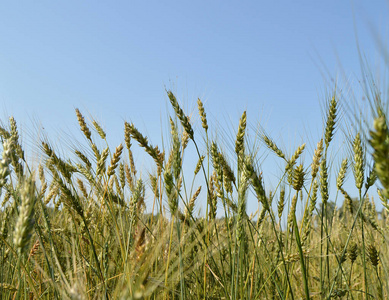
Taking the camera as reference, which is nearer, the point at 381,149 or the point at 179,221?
the point at 381,149

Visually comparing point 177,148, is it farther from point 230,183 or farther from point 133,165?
point 133,165

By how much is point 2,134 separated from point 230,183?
1.39 m

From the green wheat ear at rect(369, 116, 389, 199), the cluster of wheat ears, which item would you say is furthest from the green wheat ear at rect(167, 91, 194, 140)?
the green wheat ear at rect(369, 116, 389, 199)

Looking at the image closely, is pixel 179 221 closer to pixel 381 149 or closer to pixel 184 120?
pixel 184 120

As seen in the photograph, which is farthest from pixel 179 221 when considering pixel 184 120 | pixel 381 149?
pixel 381 149

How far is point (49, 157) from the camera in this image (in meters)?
2.15

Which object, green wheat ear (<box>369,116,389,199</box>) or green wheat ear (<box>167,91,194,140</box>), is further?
green wheat ear (<box>167,91,194,140</box>)

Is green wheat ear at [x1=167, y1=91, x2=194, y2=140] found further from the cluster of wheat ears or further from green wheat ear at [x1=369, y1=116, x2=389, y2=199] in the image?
green wheat ear at [x1=369, y1=116, x2=389, y2=199]

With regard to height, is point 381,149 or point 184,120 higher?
point 184,120

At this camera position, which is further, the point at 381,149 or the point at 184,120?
the point at 184,120

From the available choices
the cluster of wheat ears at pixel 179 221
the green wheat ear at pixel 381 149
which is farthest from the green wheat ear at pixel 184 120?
the green wheat ear at pixel 381 149

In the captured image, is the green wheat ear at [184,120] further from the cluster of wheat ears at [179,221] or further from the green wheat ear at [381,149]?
the green wheat ear at [381,149]

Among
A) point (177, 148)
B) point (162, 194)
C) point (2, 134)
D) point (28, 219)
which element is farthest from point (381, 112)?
point (2, 134)

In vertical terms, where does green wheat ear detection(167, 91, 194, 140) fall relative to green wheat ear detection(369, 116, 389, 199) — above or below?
above
